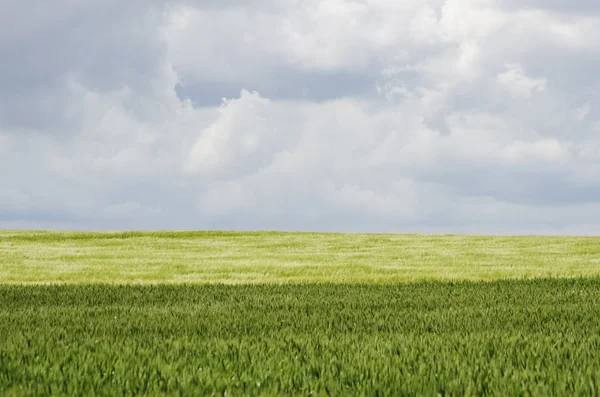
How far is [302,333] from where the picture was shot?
28.6ft

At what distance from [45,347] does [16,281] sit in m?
15.1

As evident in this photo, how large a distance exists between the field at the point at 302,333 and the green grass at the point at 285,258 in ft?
0.77

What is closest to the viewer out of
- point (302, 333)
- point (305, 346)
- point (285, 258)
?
point (305, 346)

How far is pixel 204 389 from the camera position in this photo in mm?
5449

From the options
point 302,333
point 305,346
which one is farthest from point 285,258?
point 305,346

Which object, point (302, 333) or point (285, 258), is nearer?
point (302, 333)

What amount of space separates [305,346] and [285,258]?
70.1 ft

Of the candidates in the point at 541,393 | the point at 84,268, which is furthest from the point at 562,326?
the point at 84,268

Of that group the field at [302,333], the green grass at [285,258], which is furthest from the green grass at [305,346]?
the green grass at [285,258]

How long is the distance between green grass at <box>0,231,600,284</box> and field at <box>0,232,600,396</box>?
23 cm

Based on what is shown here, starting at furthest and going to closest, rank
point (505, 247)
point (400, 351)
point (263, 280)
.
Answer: point (505, 247), point (263, 280), point (400, 351)

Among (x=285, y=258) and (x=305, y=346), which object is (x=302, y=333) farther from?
(x=285, y=258)

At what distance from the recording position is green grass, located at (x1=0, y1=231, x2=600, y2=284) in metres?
22.0

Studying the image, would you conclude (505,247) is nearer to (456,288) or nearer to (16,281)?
(456,288)
